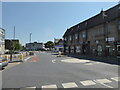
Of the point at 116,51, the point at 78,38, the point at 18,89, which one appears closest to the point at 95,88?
the point at 18,89

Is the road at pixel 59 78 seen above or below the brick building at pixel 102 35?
below

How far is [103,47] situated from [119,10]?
8.78m

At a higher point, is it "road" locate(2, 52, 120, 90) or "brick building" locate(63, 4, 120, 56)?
"brick building" locate(63, 4, 120, 56)

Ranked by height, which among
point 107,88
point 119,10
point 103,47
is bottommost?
point 107,88

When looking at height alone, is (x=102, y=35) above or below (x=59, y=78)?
above

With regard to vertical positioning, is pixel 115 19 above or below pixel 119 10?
below

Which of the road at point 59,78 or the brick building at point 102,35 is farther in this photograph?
the brick building at point 102,35

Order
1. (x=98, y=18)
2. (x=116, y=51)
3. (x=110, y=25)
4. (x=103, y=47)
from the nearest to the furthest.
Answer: (x=116, y=51)
(x=110, y=25)
(x=103, y=47)
(x=98, y=18)

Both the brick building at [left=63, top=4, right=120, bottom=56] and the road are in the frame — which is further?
the brick building at [left=63, top=4, right=120, bottom=56]

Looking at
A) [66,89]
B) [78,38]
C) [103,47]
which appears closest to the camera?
[66,89]

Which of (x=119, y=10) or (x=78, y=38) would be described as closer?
(x=119, y=10)

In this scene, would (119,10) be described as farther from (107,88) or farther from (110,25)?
(107,88)

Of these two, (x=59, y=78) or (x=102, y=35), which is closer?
(x=59, y=78)

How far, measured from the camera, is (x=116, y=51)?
24.0 m
